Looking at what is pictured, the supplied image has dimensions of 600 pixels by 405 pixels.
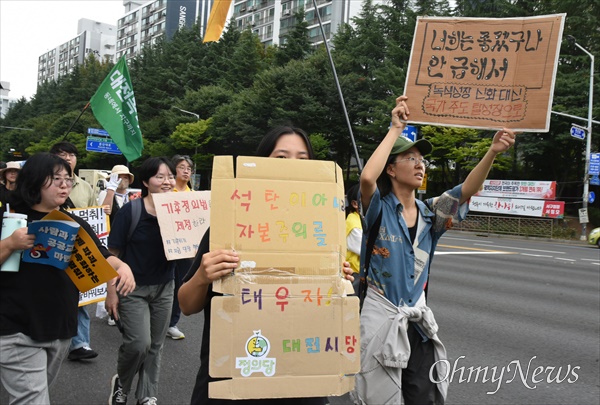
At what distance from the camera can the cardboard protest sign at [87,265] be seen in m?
2.68

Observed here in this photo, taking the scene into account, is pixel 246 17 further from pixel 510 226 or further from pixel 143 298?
pixel 143 298

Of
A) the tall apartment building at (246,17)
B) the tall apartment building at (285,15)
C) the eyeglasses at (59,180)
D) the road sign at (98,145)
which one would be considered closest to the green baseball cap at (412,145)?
the eyeglasses at (59,180)

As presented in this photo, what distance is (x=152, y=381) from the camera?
3.81 m

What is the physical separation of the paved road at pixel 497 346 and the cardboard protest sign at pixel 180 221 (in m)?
1.19

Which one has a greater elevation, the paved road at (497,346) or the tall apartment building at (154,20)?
the tall apartment building at (154,20)

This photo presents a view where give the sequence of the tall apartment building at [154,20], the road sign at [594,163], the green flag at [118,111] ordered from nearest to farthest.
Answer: the green flag at [118,111]
the road sign at [594,163]
the tall apartment building at [154,20]

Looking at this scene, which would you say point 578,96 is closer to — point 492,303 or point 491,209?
point 491,209

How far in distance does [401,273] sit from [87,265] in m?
1.65

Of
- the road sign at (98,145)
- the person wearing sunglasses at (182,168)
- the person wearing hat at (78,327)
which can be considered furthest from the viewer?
the road sign at (98,145)

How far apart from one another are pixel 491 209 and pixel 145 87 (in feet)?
143

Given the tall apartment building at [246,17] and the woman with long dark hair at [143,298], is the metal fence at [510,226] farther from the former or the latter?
the woman with long dark hair at [143,298]

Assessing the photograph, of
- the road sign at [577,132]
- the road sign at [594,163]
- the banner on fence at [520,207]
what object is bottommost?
the banner on fence at [520,207]

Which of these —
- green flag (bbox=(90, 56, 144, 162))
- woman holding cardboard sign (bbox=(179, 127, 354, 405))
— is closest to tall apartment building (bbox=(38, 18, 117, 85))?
green flag (bbox=(90, 56, 144, 162))

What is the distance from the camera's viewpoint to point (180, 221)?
13.8 ft
